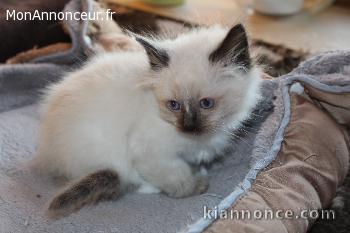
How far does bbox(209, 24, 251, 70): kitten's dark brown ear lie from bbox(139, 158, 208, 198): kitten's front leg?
0.30 meters

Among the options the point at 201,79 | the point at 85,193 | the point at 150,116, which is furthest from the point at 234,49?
the point at 85,193

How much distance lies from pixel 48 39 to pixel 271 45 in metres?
1.03

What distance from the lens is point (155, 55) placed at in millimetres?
1123

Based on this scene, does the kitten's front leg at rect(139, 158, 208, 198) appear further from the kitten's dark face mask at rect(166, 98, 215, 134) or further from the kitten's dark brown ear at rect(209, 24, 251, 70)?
the kitten's dark brown ear at rect(209, 24, 251, 70)

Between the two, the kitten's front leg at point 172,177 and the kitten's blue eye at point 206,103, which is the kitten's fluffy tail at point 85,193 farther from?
the kitten's blue eye at point 206,103

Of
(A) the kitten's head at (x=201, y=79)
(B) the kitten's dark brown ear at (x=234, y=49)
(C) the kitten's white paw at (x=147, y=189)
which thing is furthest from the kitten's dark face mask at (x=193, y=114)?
(C) the kitten's white paw at (x=147, y=189)

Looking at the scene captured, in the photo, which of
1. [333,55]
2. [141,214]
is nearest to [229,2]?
[333,55]

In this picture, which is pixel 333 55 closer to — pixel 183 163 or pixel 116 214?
pixel 183 163

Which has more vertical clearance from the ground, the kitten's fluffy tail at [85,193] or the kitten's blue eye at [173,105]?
the kitten's blue eye at [173,105]

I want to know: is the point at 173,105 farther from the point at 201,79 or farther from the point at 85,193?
the point at 85,193

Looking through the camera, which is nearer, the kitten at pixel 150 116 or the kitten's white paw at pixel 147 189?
the kitten at pixel 150 116

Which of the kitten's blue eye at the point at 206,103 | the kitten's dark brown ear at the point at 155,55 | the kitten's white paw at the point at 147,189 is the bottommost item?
the kitten's white paw at the point at 147,189

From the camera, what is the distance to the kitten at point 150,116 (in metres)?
1.12

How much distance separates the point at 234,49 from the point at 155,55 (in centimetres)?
19
